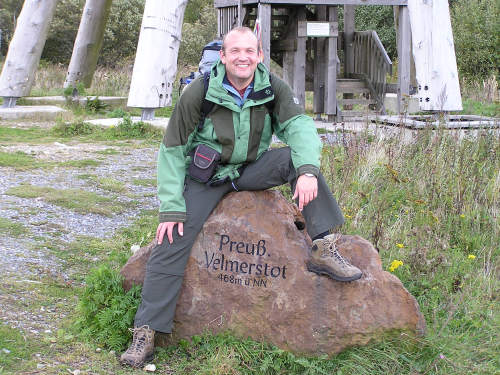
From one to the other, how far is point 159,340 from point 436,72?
666cm

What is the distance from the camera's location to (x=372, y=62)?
13.7 meters

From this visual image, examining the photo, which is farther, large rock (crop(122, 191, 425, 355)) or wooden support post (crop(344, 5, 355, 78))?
wooden support post (crop(344, 5, 355, 78))

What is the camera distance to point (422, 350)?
357 centimetres

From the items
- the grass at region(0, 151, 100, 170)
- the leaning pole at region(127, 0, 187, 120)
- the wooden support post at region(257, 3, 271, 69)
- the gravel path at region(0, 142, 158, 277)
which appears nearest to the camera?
the gravel path at region(0, 142, 158, 277)

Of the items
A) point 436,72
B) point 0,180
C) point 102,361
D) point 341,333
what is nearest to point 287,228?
point 341,333

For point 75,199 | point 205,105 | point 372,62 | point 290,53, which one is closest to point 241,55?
point 205,105

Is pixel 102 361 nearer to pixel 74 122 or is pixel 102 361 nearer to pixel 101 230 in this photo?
pixel 101 230

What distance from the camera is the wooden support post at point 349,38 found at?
563 inches

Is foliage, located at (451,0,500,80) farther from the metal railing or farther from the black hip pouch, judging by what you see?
the black hip pouch

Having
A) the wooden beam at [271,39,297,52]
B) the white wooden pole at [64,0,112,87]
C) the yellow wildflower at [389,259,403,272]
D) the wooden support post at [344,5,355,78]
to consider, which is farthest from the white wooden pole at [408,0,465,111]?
the white wooden pole at [64,0,112,87]

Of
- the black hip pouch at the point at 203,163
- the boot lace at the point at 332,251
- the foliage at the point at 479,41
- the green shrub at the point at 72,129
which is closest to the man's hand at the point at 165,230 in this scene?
the black hip pouch at the point at 203,163

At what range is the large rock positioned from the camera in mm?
3566

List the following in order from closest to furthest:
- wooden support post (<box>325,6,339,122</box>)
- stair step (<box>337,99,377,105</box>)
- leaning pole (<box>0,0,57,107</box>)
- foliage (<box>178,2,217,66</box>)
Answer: leaning pole (<box>0,0,57,107</box>)
wooden support post (<box>325,6,339,122</box>)
stair step (<box>337,99,377,105</box>)
foliage (<box>178,2,217,66</box>)

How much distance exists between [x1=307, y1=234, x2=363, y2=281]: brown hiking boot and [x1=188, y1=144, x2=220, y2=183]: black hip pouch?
2.32ft
